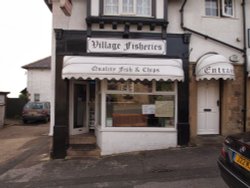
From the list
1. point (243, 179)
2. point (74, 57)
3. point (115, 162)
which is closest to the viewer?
point (243, 179)

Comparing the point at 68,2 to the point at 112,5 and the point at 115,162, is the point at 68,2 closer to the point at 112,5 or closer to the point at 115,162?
the point at 112,5

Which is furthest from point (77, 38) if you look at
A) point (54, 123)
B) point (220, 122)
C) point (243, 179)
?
point (243, 179)

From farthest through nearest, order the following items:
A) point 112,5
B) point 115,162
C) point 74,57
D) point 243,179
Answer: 1. point 112,5
2. point 74,57
3. point 115,162
4. point 243,179

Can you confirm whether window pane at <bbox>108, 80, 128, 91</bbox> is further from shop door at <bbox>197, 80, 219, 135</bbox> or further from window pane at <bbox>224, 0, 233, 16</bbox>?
window pane at <bbox>224, 0, 233, 16</bbox>

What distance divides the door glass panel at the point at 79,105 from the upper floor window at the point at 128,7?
300cm

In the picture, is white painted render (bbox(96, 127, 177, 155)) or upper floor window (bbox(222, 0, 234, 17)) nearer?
white painted render (bbox(96, 127, 177, 155))

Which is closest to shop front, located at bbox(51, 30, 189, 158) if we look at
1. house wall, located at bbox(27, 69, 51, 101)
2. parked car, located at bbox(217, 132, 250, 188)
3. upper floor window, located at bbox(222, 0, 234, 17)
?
upper floor window, located at bbox(222, 0, 234, 17)

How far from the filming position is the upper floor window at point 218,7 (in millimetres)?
10828

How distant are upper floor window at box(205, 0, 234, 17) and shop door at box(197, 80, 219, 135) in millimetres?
2506

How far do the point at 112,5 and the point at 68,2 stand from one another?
1750 millimetres

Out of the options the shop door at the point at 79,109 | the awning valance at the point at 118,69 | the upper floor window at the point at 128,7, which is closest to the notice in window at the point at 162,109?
the awning valance at the point at 118,69

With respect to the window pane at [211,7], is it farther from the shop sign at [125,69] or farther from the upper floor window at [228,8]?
the shop sign at [125,69]

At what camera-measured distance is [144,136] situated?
9.78 m

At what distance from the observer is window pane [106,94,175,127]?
995 cm
